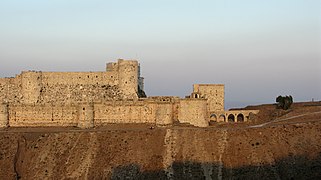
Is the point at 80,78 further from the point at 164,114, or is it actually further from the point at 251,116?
the point at 251,116

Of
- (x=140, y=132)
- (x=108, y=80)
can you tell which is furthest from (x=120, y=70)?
(x=140, y=132)

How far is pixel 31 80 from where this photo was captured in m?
78.9

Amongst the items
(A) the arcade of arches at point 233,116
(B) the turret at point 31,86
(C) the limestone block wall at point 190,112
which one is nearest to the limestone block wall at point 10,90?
(B) the turret at point 31,86

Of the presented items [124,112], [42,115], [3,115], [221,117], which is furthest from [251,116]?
[3,115]

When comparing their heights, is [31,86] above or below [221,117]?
above

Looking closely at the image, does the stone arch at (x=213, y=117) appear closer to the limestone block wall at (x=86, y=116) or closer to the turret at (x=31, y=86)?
A: the limestone block wall at (x=86, y=116)

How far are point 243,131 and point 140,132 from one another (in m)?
11.6

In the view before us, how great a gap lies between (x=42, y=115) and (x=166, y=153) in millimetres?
18642

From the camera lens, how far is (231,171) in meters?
61.3

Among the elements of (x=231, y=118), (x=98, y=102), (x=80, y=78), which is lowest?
(x=231, y=118)

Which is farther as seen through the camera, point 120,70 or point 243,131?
point 120,70

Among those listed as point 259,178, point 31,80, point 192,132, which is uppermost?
point 31,80

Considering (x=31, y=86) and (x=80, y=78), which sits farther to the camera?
(x=80, y=78)

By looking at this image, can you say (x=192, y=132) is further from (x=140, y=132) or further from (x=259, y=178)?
(x=259, y=178)
